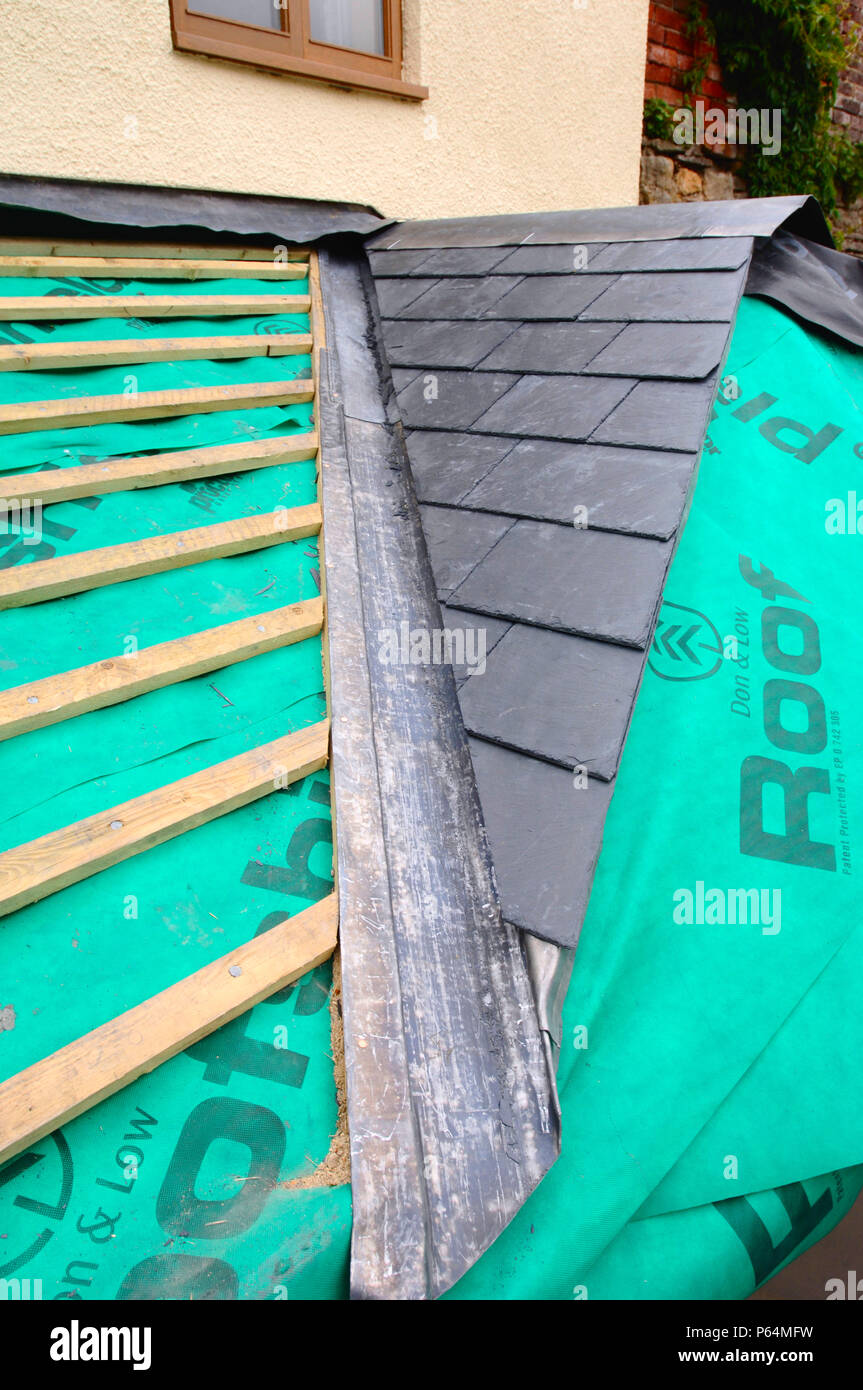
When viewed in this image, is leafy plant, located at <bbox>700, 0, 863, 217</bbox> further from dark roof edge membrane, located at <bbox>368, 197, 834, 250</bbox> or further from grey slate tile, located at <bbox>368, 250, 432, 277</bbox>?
grey slate tile, located at <bbox>368, 250, 432, 277</bbox>

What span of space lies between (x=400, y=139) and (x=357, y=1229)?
167 inches

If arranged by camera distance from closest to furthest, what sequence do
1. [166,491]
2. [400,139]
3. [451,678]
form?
[451,678], [166,491], [400,139]

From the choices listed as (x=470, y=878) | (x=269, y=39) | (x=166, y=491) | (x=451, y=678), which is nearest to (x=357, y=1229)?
(x=470, y=878)

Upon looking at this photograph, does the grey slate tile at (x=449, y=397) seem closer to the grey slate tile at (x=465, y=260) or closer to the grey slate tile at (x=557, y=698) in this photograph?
the grey slate tile at (x=465, y=260)

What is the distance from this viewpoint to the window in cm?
334

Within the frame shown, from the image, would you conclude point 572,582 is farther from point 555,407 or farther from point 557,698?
point 555,407

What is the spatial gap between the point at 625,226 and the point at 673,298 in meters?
0.67

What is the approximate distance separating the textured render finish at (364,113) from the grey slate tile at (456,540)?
2184 millimetres

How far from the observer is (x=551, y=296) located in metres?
2.76

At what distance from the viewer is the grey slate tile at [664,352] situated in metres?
2.20

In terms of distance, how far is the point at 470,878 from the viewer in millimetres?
1571

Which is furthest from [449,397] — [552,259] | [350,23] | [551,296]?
[350,23]

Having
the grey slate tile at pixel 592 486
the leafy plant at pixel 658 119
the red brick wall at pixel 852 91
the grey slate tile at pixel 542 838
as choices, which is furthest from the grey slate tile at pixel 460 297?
the red brick wall at pixel 852 91
